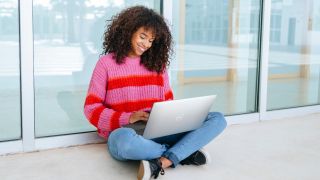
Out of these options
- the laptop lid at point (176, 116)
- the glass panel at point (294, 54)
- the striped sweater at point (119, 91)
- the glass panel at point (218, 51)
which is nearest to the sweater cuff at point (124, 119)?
the striped sweater at point (119, 91)

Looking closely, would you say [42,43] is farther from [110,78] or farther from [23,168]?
[23,168]

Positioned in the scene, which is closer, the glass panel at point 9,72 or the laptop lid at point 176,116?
the laptop lid at point 176,116

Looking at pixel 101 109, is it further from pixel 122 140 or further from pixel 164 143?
pixel 164 143

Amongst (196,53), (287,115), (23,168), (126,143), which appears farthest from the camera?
(287,115)

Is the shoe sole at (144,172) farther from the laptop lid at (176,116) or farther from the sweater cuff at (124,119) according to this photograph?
the sweater cuff at (124,119)

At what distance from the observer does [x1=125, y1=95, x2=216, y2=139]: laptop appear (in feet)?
6.73

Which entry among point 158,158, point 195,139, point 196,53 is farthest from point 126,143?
point 196,53

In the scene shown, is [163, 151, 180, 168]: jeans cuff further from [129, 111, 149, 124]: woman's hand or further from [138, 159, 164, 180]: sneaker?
[129, 111, 149, 124]: woman's hand

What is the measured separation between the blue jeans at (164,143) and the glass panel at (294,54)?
1.48m

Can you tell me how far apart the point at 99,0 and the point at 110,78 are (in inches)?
23.0

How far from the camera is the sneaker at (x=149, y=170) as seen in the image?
81.3 inches

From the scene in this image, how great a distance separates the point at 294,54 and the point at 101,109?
2.25 m

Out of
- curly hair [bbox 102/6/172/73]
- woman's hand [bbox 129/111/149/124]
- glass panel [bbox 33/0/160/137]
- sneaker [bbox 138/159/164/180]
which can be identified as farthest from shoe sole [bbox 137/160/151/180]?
glass panel [bbox 33/0/160/137]

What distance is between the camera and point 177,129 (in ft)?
7.25
